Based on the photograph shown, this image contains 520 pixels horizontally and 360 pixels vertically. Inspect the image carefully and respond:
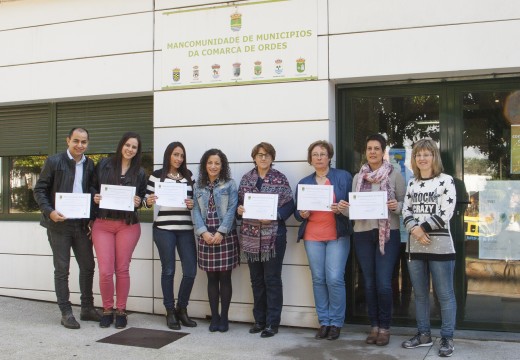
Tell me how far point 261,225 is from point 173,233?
985mm

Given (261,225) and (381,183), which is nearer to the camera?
(381,183)

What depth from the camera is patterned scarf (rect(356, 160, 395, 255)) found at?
5008mm

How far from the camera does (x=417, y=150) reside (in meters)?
4.90

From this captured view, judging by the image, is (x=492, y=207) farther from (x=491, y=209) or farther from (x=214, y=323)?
(x=214, y=323)

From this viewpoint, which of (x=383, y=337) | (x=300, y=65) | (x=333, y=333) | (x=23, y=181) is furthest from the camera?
(x=23, y=181)

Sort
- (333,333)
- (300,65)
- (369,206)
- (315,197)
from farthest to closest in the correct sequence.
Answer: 1. (300,65)
2. (333,333)
3. (315,197)
4. (369,206)

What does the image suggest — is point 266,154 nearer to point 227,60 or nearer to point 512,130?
point 227,60

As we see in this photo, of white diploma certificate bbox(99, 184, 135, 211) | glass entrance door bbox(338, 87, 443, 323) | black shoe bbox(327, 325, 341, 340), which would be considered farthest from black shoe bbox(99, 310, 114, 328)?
glass entrance door bbox(338, 87, 443, 323)

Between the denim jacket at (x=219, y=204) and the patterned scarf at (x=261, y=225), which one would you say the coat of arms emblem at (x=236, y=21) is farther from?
the denim jacket at (x=219, y=204)

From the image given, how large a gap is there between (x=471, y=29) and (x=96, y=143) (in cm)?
467

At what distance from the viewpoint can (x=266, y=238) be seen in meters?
5.35

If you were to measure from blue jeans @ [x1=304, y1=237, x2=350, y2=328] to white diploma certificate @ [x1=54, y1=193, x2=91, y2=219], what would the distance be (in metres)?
2.31

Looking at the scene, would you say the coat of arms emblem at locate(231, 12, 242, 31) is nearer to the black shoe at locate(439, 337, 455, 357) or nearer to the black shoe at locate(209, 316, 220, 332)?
the black shoe at locate(209, 316, 220, 332)

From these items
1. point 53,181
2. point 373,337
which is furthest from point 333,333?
point 53,181
